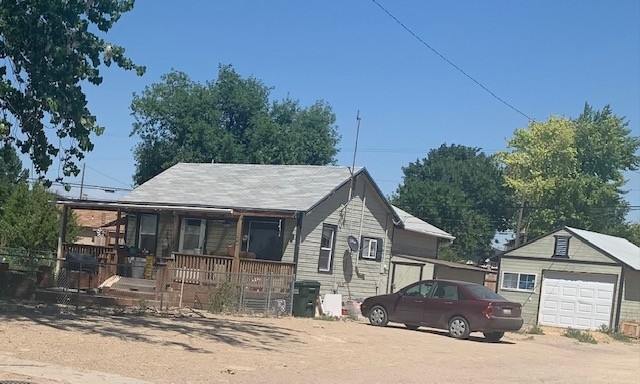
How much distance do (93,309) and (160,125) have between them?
29844 mm

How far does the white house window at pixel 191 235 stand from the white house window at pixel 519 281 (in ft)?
48.2

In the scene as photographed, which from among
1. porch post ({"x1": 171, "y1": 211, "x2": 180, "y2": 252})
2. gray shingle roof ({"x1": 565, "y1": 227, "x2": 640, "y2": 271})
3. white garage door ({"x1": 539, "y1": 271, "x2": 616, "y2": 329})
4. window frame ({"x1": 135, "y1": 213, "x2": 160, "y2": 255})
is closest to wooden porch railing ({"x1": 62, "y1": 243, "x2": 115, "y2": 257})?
window frame ({"x1": 135, "y1": 213, "x2": 160, "y2": 255})

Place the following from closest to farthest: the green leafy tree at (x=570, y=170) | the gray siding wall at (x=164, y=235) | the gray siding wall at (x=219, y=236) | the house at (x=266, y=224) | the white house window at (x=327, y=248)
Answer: the house at (x=266, y=224) → the gray siding wall at (x=219, y=236) → the white house window at (x=327, y=248) → the gray siding wall at (x=164, y=235) → the green leafy tree at (x=570, y=170)

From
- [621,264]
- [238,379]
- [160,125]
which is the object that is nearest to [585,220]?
[621,264]

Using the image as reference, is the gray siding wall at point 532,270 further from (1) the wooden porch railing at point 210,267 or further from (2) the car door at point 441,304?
(1) the wooden porch railing at point 210,267

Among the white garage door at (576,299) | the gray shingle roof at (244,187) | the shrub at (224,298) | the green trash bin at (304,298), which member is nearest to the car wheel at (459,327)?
the green trash bin at (304,298)

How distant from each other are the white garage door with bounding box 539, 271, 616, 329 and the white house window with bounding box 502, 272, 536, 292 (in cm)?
67

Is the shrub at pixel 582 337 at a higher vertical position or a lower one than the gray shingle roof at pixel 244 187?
lower

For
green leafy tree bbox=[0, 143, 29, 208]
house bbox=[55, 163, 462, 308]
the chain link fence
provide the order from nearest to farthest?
green leafy tree bbox=[0, 143, 29, 208], the chain link fence, house bbox=[55, 163, 462, 308]

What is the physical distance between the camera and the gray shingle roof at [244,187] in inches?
1045

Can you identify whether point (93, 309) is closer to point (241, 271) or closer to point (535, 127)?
point (241, 271)

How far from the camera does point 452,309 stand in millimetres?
21734

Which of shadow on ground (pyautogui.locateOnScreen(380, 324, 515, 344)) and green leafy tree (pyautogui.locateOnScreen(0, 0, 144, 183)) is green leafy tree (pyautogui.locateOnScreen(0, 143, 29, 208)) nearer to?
green leafy tree (pyautogui.locateOnScreen(0, 0, 144, 183))

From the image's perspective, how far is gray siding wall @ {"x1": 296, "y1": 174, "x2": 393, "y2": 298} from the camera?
87.9 feet
